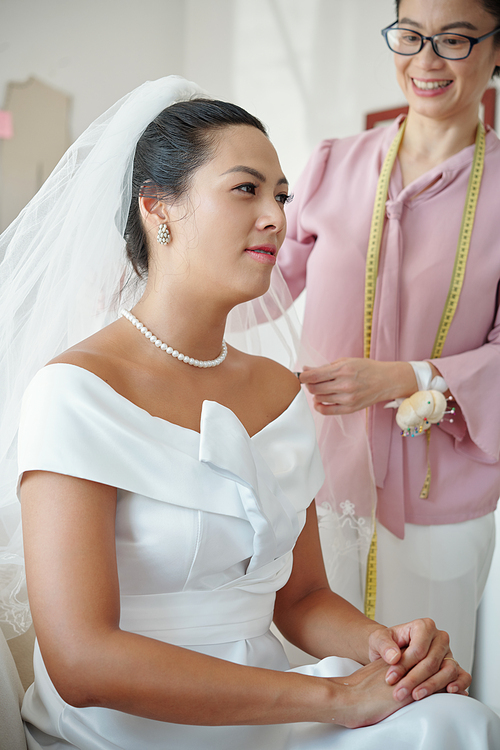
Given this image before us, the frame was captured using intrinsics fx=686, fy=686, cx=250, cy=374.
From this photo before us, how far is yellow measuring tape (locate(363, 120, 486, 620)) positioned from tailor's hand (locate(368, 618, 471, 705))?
2.08 feet

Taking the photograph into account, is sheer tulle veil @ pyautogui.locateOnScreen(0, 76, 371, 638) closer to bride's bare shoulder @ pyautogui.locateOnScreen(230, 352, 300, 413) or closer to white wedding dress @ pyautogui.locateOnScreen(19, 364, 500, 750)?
white wedding dress @ pyautogui.locateOnScreen(19, 364, 500, 750)

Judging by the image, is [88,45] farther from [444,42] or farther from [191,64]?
[444,42]

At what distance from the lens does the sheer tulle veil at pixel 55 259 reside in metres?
1.33

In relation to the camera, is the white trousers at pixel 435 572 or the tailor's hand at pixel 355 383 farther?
the white trousers at pixel 435 572

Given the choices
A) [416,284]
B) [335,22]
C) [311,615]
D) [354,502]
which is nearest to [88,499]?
[311,615]

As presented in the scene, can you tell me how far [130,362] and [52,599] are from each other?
17.8 inches

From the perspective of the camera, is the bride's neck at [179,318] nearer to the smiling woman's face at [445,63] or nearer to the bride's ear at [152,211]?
the bride's ear at [152,211]

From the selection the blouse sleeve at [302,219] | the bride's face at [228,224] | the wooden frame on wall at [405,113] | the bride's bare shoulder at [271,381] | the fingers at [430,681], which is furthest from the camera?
the wooden frame on wall at [405,113]

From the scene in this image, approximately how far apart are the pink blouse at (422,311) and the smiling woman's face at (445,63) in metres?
0.16

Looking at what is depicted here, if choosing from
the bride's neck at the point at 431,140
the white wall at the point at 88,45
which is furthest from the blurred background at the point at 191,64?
the bride's neck at the point at 431,140

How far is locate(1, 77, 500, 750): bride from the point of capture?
3.29 feet

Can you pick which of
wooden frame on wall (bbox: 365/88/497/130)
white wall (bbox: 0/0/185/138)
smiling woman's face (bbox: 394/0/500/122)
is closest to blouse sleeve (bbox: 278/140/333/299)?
smiling woman's face (bbox: 394/0/500/122)

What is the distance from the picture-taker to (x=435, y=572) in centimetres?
192

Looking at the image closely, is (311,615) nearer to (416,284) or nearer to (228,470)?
(228,470)
